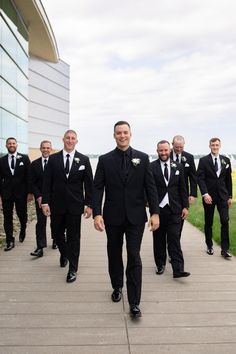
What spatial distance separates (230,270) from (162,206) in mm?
1473

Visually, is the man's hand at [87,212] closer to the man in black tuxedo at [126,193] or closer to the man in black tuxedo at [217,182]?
the man in black tuxedo at [126,193]

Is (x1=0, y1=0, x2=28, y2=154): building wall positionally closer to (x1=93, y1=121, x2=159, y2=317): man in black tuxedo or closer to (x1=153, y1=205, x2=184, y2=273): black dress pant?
(x1=153, y1=205, x2=184, y2=273): black dress pant

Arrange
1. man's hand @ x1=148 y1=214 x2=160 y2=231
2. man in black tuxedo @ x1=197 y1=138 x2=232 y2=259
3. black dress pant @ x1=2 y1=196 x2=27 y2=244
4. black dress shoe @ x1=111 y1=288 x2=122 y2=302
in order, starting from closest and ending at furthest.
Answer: man's hand @ x1=148 y1=214 x2=160 y2=231
black dress shoe @ x1=111 y1=288 x2=122 y2=302
man in black tuxedo @ x1=197 y1=138 x2=232 y2=259
black dress pant @ x1=2 y1=196 x2=27 y2=244

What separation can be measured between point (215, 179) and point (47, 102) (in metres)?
36.3

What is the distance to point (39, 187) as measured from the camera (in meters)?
8.24

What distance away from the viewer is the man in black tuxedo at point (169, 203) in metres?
6.29

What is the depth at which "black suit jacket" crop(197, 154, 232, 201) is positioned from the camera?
7738 mm

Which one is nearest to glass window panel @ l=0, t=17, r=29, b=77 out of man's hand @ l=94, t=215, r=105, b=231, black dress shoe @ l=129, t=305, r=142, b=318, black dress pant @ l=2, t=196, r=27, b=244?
black dress pant @ l=2, t=196, r=27, b=244

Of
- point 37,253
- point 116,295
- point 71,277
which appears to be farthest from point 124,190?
point 37,253

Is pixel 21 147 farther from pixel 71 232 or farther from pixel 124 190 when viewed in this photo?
pixel 124 190

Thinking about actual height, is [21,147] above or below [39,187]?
above

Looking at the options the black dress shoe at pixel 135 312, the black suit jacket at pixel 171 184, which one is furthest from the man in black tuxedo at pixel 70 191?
the black dress shoe at pixel 135 312

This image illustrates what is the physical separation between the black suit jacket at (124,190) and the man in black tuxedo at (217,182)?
290 cm

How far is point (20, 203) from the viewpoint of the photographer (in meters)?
8.55
